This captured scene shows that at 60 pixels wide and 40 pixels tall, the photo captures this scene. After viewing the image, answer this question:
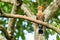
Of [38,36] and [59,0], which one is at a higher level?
[59,0]

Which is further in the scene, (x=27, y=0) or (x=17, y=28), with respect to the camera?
(x=17, y=28)

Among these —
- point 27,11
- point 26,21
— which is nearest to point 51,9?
point 27,11

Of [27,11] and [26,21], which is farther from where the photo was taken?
[26,21]

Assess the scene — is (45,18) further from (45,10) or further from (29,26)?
(29,26)

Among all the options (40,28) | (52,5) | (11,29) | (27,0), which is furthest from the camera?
(27,0)

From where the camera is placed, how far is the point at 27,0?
171 inches

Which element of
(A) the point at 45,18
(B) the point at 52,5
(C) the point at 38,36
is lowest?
(C) the point at 38,36

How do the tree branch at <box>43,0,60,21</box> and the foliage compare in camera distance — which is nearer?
the tree branch at <box>43,0,60,21</box>

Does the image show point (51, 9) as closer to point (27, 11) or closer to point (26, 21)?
point (27, 11)

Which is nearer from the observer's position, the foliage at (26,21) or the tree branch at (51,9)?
the tree branch at (51,9)

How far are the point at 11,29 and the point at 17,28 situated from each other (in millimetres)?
1649

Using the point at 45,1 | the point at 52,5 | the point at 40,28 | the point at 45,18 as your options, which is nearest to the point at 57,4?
the point at 52,5

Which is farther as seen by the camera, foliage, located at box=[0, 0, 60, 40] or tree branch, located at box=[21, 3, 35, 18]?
foliage, located at box=[0, 0, 60, 40]

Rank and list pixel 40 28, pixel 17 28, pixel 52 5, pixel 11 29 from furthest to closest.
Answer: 1. pixel 17 28
2. pixel 52 5
3. pixel 40 28
4. pixel 11 29
